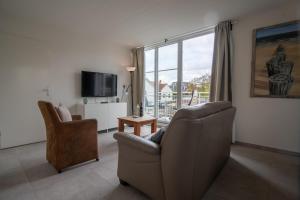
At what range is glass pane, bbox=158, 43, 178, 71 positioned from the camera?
177 inches

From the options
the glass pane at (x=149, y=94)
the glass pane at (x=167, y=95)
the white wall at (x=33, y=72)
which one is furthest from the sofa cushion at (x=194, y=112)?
the glass pane at (x=149, y=94)

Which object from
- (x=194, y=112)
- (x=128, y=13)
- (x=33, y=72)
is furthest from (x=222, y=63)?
(x=33, y=72)

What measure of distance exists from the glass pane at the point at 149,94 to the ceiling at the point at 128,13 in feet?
5.11

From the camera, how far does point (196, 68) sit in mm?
4035

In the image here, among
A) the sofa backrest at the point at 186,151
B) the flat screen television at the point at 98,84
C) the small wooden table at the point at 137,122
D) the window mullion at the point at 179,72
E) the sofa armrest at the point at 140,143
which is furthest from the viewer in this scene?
the window mullion at the point at 179,72

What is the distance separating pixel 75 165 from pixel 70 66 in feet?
8.10

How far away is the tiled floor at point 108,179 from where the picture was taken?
1.67m

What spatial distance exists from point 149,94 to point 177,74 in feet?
4.00

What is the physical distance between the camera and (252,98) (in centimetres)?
312

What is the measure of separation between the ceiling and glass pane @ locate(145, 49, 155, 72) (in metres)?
1.15

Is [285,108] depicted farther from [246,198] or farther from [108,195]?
[108,195]

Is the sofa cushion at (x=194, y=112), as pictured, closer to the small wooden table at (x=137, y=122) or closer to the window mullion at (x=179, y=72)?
the small wooden table at (x=137, y=122)

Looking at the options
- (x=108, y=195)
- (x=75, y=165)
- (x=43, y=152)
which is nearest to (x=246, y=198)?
(x=108, y=195)

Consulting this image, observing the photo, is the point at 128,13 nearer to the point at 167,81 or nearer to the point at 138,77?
the point at 167,81
